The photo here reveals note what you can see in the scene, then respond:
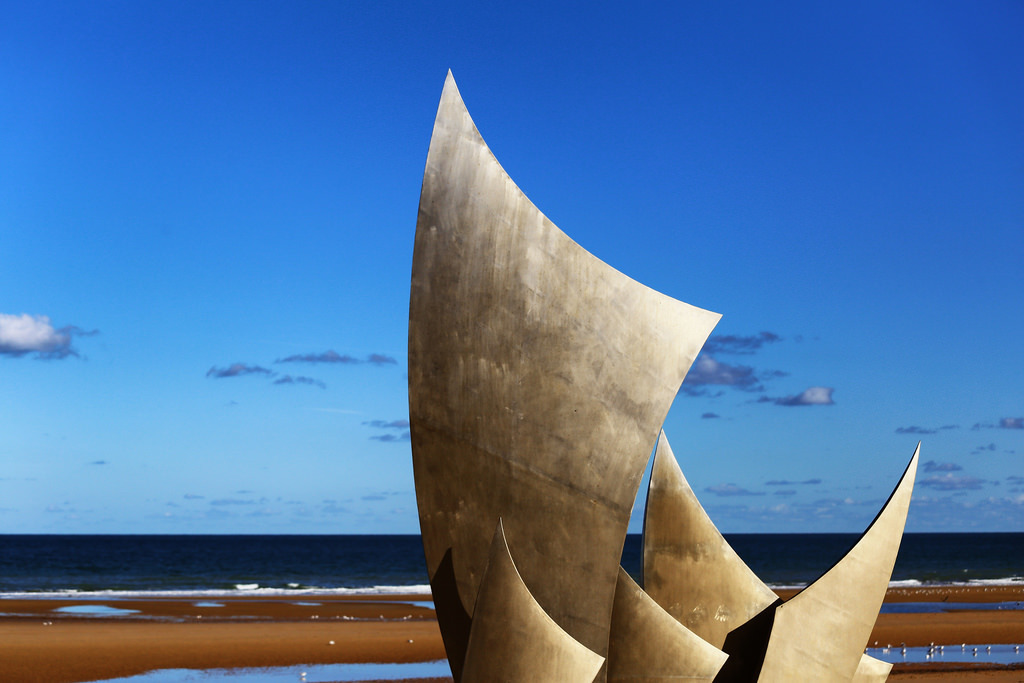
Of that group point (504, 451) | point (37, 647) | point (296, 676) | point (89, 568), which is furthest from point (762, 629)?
point (89, 568)

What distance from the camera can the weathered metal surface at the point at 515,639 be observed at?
23.4ft

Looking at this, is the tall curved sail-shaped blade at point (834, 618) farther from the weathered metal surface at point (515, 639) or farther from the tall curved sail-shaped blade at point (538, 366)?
the weathered metal surface at point (515, 639)

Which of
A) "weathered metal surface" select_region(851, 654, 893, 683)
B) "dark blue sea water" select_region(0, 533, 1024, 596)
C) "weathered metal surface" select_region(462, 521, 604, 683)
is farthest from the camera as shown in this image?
"dark blue sea water" select_region(0, 533, 1024, 596)

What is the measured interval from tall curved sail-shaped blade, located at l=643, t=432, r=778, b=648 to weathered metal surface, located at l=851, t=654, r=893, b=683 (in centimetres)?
114

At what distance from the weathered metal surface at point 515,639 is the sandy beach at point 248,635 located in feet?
35.8

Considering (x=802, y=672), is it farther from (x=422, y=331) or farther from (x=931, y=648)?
(x=931, y=648)

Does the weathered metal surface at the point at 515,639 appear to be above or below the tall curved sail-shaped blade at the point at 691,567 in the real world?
below

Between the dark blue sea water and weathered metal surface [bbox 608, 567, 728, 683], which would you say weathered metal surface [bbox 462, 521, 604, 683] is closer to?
weathered metal surface [bbox 608, 567, 728, 683]

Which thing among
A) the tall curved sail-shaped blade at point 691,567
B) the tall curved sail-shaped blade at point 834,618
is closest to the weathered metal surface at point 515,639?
the tall curved sail-shaped blade at point 834,618

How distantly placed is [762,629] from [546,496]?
155 inches

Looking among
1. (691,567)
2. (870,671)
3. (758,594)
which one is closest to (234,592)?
(691,567)

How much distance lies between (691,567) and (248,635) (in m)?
14.2

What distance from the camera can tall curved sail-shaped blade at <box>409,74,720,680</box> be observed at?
7.89 m

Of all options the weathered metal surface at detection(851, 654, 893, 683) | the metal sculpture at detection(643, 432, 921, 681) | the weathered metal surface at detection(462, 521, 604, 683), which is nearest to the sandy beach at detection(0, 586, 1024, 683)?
the weathered metal surface at detection(851, 654, 893, 683)
